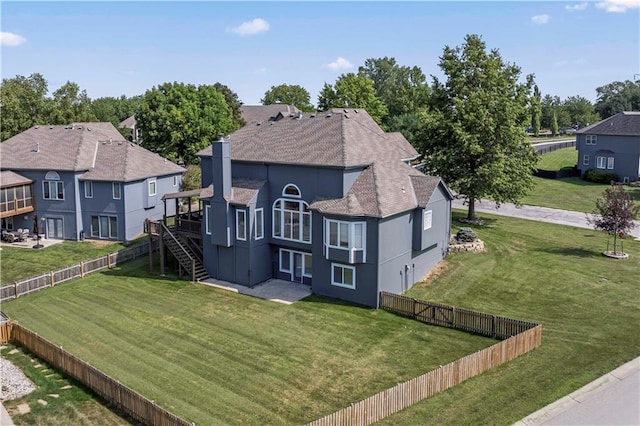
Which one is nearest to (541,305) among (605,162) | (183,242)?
(183,242)

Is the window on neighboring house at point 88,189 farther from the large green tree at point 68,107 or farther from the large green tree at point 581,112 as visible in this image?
the large green tree at point 581,112

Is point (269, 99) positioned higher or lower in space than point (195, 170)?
higher

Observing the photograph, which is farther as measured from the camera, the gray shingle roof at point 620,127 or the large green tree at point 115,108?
the large green tree at point 115,108

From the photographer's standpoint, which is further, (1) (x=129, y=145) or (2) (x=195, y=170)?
(2) (x=195, y=170)

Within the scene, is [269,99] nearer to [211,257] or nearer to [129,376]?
[211,257]

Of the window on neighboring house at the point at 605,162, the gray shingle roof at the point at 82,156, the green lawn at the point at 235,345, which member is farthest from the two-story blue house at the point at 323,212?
the window on neighboring house at the point at 605,162

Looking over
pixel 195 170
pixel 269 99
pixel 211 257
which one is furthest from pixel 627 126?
pixel 269 99

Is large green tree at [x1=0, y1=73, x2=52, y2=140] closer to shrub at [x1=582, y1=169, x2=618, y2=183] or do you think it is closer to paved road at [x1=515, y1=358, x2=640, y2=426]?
shrub at [x1=582, y1=169, x2=618, y2=183]

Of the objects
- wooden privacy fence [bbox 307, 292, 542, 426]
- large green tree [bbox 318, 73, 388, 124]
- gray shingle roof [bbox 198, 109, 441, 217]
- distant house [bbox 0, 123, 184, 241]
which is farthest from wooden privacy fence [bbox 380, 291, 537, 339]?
large green tree [bbox 318, 73, 388, 124]
